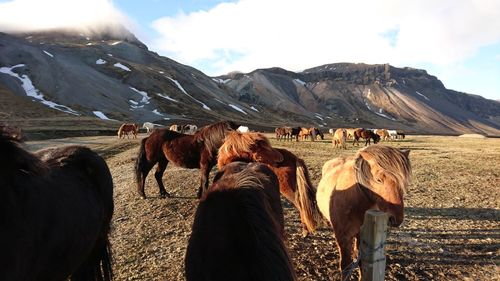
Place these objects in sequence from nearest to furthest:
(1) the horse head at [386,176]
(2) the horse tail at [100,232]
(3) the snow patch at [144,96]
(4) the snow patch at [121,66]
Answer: (2) the horse tail at [100,232] < (1) the horse head at [386,176] < (3) the snow patch at [144,96] < (4) the snow patch at [121,66]

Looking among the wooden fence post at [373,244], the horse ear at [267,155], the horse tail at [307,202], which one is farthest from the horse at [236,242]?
the horse tail at [307,202]

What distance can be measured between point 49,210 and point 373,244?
3037mm

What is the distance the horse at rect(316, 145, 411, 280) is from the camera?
14.7 ft

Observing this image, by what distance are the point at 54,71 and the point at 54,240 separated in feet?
364

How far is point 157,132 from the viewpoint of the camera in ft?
38.3

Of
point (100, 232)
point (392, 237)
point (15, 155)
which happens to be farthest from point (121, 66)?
point (15, 155)

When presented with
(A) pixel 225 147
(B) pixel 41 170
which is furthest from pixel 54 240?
(A) pixel 225 147

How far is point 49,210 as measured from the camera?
10.0 feet

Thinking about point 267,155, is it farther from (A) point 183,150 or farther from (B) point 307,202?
(A) point 183,150

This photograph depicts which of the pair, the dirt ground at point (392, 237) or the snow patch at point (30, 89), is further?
the snow patch at point (30, 89)

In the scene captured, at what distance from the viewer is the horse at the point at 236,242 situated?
2307mm

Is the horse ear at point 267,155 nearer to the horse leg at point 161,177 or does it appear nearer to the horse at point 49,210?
the horse at point 49,210

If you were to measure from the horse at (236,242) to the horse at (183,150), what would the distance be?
7.09 meters

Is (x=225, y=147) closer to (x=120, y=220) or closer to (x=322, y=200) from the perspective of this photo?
(x=322, y=200)
